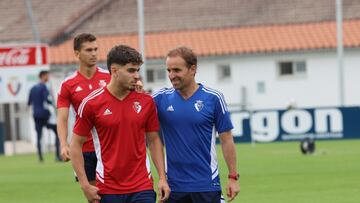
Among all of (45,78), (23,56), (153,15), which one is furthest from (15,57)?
(153,15)

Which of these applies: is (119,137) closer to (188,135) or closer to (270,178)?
(188,135)

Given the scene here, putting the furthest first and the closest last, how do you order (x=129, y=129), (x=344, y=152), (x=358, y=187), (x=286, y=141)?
(x=286, y=141) < (x=344, y=152) < (x=358, y=187) < (x=129, y=129)

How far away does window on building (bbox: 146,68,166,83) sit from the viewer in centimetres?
5703

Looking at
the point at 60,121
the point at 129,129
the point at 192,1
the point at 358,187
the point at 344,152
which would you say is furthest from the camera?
the point at 192,1

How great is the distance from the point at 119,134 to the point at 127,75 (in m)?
0.52

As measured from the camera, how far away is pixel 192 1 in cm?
6047

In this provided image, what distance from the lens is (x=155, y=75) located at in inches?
2251

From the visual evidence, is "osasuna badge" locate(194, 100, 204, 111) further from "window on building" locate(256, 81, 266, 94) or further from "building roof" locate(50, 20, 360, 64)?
"window on building" locate(256, 81, 266, 94)

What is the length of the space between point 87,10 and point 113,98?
168 feet

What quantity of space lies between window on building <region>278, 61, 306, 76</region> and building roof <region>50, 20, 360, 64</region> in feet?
2.43

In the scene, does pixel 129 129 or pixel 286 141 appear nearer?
pixel 129 129

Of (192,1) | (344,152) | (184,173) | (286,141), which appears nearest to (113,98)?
(184,173)

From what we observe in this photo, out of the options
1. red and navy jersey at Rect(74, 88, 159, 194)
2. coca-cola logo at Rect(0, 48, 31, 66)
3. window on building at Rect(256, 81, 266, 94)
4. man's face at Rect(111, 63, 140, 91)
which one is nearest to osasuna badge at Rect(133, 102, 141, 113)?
red and navy jersey at Rect(74, 88, 159, 194)

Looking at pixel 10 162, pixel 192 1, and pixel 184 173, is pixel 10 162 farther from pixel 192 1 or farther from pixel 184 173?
pixel 192 1
